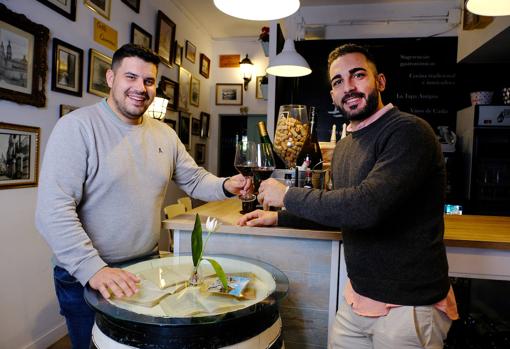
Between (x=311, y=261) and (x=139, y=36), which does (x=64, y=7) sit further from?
(x=311, y=261)

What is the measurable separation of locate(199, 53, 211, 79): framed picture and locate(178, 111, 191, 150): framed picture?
0.84m

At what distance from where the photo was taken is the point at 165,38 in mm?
4148

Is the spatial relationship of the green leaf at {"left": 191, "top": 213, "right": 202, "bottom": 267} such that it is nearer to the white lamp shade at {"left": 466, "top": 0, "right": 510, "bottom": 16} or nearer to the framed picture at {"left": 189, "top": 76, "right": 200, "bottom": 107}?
the white lamp shade at {"left": 466, "top": 0, "right": 510, "bottom": 16}

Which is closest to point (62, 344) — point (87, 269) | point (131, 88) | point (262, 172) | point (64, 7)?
point (87, 269)

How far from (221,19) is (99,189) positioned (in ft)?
13.9

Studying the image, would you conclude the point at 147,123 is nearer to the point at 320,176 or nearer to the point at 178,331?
the point at 320,176

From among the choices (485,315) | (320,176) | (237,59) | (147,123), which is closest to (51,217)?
(147,123)


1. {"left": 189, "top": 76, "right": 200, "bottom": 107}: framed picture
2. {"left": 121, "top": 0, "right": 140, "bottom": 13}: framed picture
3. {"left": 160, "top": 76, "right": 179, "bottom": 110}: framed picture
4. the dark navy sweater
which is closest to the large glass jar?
the dark navy sweater

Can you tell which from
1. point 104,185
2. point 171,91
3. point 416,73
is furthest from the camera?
point 171,91

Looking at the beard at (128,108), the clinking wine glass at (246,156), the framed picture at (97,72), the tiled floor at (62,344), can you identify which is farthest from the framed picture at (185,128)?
the clinking wine glass at (246,156)

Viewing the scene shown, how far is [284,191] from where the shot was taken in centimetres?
111

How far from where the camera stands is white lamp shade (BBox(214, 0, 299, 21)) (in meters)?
1.31

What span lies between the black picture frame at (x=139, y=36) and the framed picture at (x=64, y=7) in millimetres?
795

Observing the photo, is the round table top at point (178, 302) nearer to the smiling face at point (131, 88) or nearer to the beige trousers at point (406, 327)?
the beige trousers at point (406, 327)
